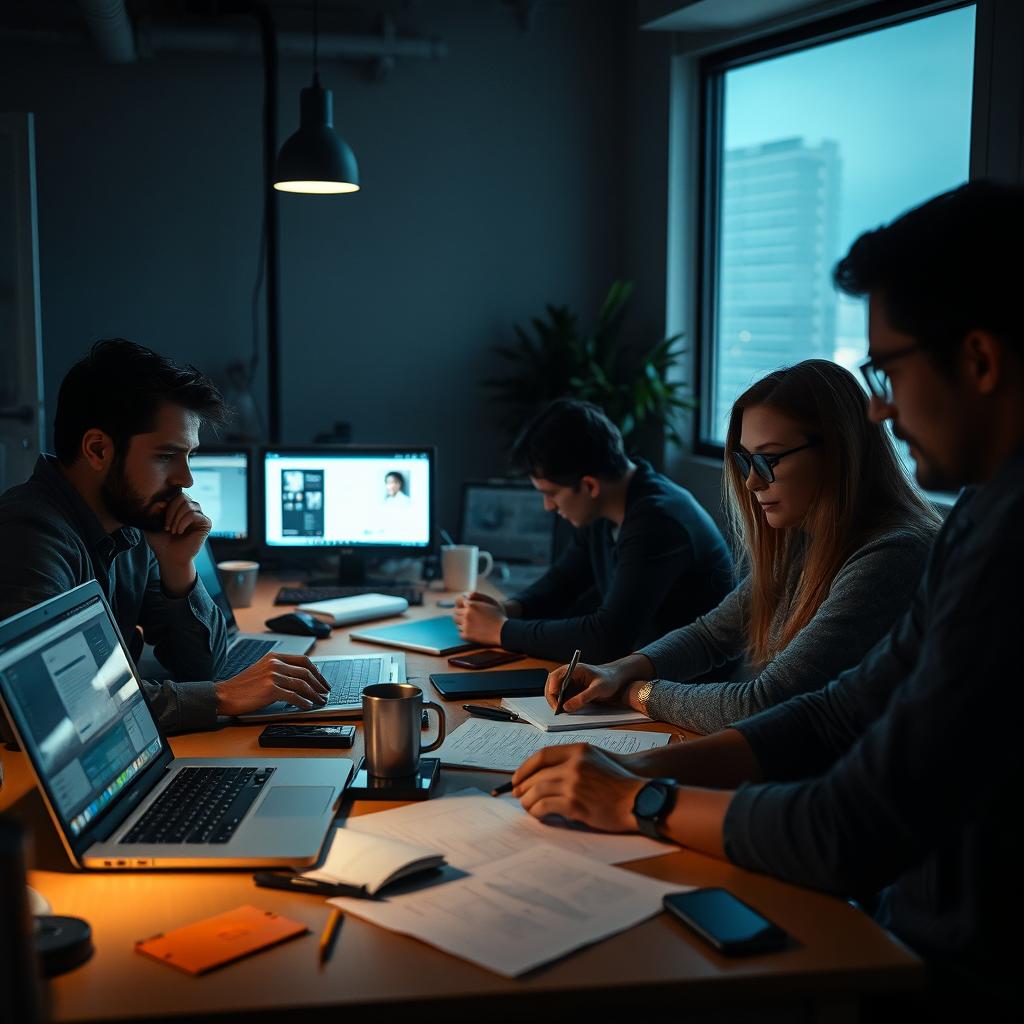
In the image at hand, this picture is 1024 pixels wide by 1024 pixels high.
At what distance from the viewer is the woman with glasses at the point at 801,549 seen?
173 cm

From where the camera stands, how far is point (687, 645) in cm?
216

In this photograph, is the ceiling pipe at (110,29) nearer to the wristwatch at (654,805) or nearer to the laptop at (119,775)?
the laptop at (119,775)

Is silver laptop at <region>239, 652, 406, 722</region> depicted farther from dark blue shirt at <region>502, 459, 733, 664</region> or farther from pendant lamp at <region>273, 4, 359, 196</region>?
pendant lamp at <region>273, 4, 359, 196</region>

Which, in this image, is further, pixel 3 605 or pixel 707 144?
pixel 707 144

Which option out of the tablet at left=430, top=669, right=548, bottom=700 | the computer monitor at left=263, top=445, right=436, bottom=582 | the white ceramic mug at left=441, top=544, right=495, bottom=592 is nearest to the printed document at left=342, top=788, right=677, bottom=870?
the tablet at left=430, top=669, right=548, bottom=700

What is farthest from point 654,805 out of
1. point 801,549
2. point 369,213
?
point 369,213

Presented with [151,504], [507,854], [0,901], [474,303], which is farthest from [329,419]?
[0,901]

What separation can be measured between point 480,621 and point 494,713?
58 centimetres

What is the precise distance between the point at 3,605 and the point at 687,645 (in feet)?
4.05

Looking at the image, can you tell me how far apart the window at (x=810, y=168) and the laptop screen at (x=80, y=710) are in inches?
78.8

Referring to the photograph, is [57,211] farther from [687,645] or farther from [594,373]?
[687,645]

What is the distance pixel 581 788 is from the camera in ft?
4.50

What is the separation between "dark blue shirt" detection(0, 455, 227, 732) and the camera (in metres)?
1.77

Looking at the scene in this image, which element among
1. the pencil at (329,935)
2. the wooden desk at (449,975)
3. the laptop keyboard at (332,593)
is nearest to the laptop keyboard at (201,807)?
the wooden desk at (449,975)
